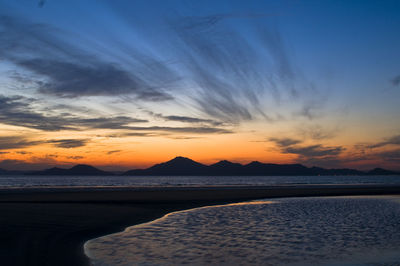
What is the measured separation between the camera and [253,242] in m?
14.3

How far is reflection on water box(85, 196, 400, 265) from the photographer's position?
11.4 metres

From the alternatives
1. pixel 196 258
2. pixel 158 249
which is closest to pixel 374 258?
pixel 196 258

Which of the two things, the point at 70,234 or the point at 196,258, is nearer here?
the point at 196,258

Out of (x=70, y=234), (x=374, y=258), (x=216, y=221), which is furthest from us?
(x=216, y=221)

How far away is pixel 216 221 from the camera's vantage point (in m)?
20.7

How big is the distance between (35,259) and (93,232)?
5.81m

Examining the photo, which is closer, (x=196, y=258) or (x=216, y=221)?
(x=196, y=258)

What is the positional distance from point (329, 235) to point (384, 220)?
7.46 m

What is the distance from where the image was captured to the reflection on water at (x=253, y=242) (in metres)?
11.4

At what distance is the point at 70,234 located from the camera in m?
15.7

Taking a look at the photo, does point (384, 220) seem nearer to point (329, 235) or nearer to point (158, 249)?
point (329, 235)

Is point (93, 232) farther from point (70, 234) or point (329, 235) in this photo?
point (329, 235)

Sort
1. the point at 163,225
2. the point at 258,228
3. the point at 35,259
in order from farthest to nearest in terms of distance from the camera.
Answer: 1. the point at 163,225
2. the point at 258,228
3. the point at 35,259

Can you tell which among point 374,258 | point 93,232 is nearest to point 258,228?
point 374,258
